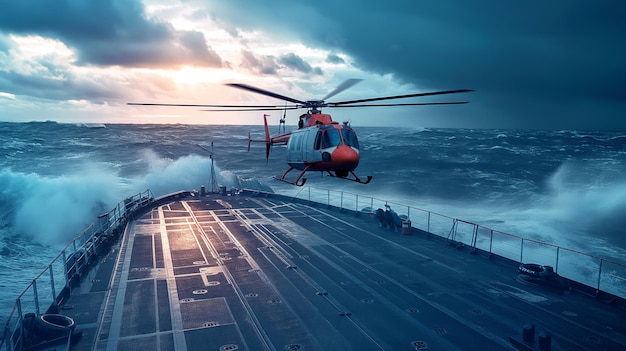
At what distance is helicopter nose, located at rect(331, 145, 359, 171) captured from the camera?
16922 mm

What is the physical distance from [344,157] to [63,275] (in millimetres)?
19114

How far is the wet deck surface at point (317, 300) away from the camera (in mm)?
11547

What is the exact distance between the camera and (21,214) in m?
40.9

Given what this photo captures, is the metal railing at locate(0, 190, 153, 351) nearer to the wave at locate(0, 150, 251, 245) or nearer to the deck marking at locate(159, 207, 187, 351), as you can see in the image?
the deck marking at locate(159, 207, 187, 351)

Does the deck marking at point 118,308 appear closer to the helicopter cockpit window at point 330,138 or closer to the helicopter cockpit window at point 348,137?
the helicopter cockpit window at point 330,138

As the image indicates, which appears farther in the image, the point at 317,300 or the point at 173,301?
the point at 317,300

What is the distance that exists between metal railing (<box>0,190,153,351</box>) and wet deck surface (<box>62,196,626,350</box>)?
730 millimetres

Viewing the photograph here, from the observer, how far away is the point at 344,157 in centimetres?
1698

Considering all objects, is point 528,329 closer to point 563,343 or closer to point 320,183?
point 563,343

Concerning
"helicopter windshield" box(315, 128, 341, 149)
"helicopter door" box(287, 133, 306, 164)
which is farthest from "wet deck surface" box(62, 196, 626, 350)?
"helicopter windshield" box(315, 128, 341, 149)

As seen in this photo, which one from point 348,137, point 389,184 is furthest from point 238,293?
point 389,184

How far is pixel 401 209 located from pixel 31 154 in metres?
95.2

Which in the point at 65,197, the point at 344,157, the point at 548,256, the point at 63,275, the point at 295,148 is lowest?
the point at 63,275

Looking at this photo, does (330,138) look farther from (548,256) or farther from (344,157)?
(548,256)
